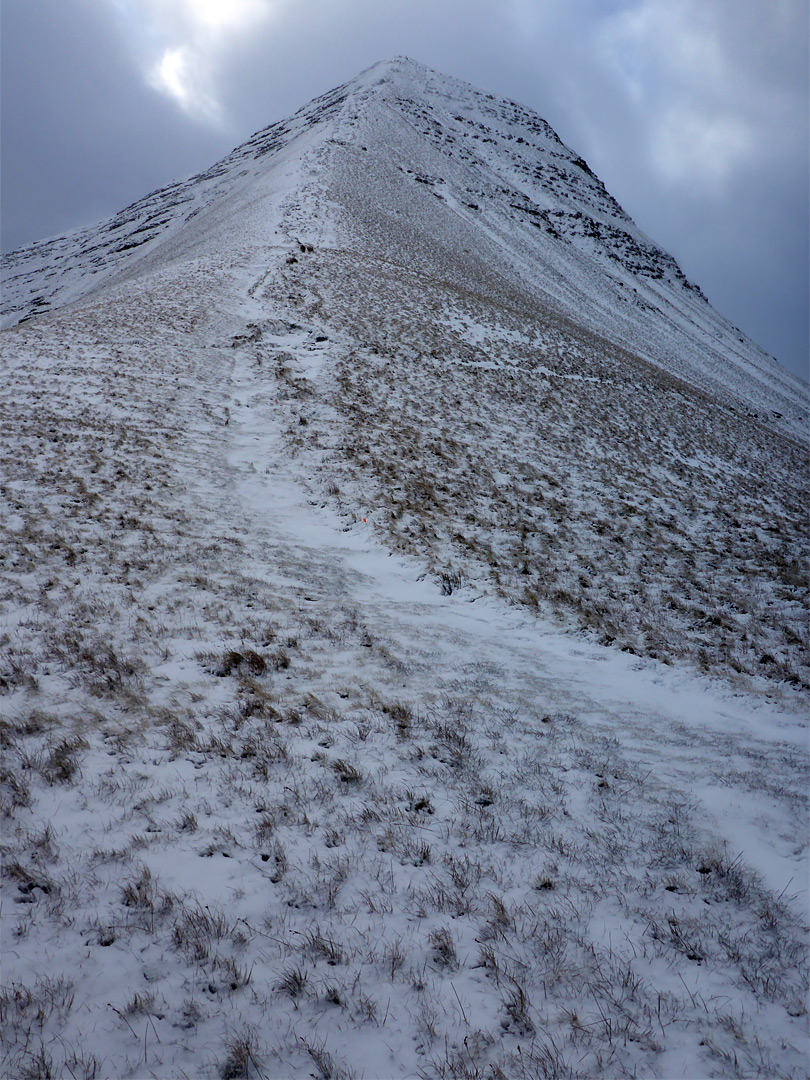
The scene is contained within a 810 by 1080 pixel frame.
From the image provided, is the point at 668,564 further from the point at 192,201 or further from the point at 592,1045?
the point at 192,201

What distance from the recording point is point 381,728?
18.3 ft

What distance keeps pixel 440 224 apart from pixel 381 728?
52.3 m

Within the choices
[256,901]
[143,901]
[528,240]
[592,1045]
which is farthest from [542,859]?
[528,240]

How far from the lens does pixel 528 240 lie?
58.7 m

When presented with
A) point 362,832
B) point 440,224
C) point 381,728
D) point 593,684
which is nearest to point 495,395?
point 593,684

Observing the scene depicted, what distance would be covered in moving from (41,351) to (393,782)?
18384 millimetres

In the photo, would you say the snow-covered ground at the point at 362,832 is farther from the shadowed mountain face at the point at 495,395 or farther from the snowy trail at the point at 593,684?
the shadowed mountain face at the point at 495,395

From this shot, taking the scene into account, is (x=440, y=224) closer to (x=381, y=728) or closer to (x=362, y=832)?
(x=381, y=728)

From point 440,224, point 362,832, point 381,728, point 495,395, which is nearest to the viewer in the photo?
point 362,832

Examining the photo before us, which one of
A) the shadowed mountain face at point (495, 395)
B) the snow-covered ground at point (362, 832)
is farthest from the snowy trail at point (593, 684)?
the shadowed mountain face at point (495, 395)

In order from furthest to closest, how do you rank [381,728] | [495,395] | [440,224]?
[440,224]
[495,395]
[381,728]

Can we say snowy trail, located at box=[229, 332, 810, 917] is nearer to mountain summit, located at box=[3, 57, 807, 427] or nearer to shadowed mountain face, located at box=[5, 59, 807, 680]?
shadowed mountain face, located at box=[5, 59, 807, 680]

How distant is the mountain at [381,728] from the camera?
10.5ft

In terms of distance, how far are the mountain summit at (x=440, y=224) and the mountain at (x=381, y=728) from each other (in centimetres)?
2100
